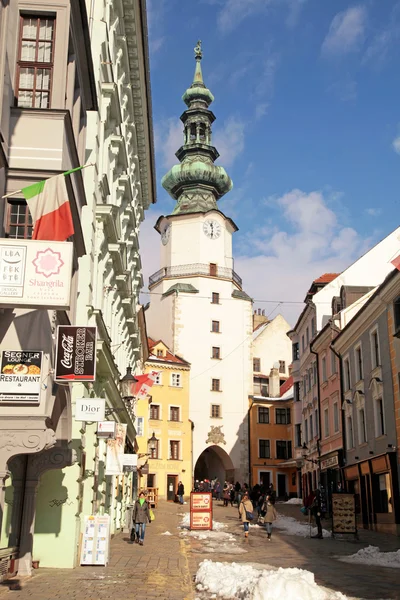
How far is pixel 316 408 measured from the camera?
4353 centimetres

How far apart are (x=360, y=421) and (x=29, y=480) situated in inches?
854

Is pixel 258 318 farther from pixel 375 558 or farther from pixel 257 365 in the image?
pixel 375 558

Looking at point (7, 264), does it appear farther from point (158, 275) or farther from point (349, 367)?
point (158, 275)

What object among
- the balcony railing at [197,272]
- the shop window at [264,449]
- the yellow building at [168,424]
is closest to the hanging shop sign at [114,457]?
the yellow building at [168,424]

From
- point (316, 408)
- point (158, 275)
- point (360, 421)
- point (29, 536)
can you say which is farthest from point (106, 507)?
point (158, 275)

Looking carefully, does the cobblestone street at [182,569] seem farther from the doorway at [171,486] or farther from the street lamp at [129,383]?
the doorway at [171,486]

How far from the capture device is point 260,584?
1122 cm

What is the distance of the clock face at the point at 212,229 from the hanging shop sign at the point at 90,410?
2173 inches

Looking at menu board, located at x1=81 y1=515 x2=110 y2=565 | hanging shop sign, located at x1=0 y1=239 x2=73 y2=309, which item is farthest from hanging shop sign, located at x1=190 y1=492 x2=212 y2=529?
hanging shop sign, located at x1=0 y1=239 x2=73 y2=309

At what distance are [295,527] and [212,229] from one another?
138 feet

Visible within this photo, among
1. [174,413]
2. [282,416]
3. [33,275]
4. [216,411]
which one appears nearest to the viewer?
[33,275]

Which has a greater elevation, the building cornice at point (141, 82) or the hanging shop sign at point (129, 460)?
the building cornice at point (141, 82)

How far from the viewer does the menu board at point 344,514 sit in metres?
25.5

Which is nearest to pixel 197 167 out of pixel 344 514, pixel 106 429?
pixel 344 514
